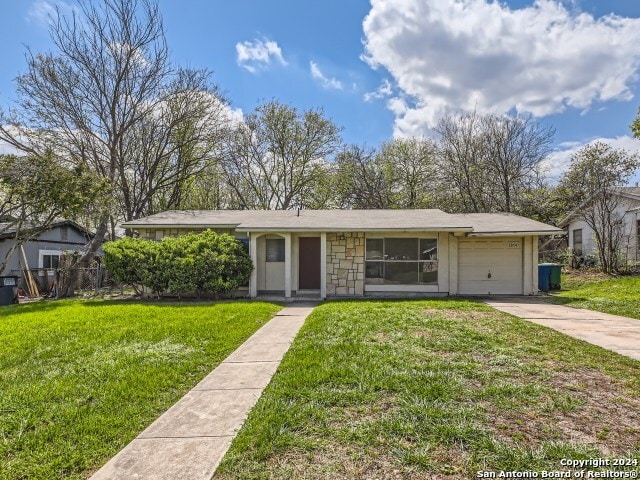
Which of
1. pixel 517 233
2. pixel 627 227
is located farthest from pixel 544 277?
pixel 627 227

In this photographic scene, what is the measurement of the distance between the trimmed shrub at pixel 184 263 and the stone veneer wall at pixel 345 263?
266cm

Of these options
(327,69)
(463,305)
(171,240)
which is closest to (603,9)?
(327,69)

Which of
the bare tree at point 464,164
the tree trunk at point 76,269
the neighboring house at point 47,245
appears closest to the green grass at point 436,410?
the tree trunk at point 76,269

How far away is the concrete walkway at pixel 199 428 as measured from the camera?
7.61ft

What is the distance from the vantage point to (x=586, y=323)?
6.85 metres

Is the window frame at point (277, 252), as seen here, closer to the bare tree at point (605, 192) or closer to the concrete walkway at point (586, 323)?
the concrete walkway at point (586, 323)

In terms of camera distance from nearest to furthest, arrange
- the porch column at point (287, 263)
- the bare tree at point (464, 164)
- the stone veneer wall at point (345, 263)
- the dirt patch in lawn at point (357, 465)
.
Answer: the dirt patch in lawn at point (357, 465) → the porch column at point (287, 263) → the stone veneer wall at point (345, 263) → the bare tree at point (464, 164)

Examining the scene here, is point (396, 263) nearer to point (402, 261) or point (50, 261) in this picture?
point (402, 261)

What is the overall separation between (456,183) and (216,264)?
654 inches

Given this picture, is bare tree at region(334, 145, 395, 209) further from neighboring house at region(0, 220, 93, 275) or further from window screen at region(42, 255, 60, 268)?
window screen at region(42, 255, 60, 268)

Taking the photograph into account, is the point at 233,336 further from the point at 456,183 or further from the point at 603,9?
the point at 456,183

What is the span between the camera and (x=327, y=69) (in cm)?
1298

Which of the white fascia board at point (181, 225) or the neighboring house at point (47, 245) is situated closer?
the white fascia board at point (181, 225)

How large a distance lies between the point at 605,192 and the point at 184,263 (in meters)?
15.9
